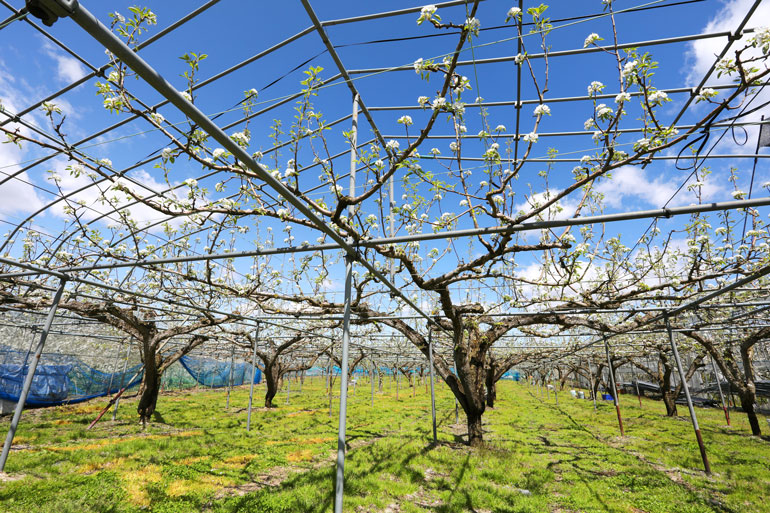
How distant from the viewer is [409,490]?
23.3ft

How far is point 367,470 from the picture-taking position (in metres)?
8.25

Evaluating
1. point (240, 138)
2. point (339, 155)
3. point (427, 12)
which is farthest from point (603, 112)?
point (339, 155)

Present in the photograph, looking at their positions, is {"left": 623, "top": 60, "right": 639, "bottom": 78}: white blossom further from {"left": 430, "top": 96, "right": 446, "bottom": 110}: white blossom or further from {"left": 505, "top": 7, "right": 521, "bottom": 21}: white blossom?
{"left": 430, "top": 96, "right": 446, "bottom": 110}: white blossom

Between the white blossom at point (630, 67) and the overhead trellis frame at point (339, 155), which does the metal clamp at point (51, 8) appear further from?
the white blossom at point (630, 67)

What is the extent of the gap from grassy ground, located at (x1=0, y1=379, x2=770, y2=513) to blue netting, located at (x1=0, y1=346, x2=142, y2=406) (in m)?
4.25

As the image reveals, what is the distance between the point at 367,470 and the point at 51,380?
2119cm

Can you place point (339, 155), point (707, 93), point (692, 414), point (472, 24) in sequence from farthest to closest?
point (692, 414) → point (339, 155) → point (707, 93) → point (472, 24)

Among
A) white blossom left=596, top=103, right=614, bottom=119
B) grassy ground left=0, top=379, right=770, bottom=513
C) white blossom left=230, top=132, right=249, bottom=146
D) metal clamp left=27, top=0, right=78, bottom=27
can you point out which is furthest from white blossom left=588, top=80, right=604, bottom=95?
grassy ground left=0, top=379, right=770, bottom=513

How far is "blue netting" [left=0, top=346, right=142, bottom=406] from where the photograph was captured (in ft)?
55.9

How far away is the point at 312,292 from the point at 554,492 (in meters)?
8.02

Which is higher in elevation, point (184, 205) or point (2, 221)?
point (2, 221)

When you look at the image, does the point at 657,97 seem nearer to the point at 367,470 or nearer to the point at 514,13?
the point at 514,13

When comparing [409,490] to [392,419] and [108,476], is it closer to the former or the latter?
[108,476]

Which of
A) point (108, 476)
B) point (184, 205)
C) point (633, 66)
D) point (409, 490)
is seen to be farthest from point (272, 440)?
point (633, 66)
